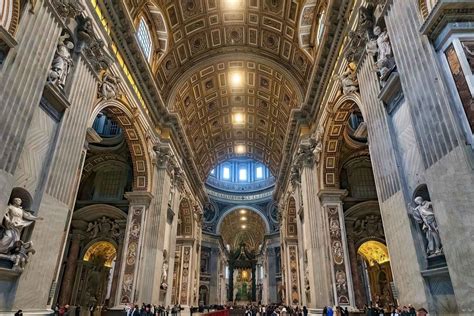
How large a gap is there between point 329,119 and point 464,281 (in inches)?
329

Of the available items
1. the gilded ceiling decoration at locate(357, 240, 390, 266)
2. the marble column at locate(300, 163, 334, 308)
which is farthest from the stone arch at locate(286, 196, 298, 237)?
the marble column at locate(300, 163, 334, 308)

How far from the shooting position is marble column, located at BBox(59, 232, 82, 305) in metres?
12.6

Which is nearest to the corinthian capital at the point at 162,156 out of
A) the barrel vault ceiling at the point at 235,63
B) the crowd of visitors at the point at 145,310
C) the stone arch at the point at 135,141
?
the stone arch at the point at 135,141

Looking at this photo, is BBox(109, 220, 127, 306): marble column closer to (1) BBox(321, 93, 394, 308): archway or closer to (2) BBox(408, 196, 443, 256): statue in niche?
(1) BBox(321, 93, 394, 308): archway

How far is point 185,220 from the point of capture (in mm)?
22016

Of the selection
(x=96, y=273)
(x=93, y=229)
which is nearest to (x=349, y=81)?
(x=93, y=229)

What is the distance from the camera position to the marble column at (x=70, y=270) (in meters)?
12.6

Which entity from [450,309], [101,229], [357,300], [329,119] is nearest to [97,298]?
[101,229]

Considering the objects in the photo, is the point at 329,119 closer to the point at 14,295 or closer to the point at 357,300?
the point at 357,300

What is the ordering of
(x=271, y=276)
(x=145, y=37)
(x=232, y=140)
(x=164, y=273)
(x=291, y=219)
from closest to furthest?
Result: (x=145, y=37) < (x=164, y=273) < (x=291, y=219) < (x=232, y=140) < (x=271, y=276)

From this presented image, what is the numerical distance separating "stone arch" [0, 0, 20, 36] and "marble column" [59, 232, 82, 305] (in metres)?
10.5

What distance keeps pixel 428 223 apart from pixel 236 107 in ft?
59.2

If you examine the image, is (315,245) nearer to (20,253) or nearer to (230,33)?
(20,253)

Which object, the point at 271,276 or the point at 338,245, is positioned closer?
the point at 338,245
